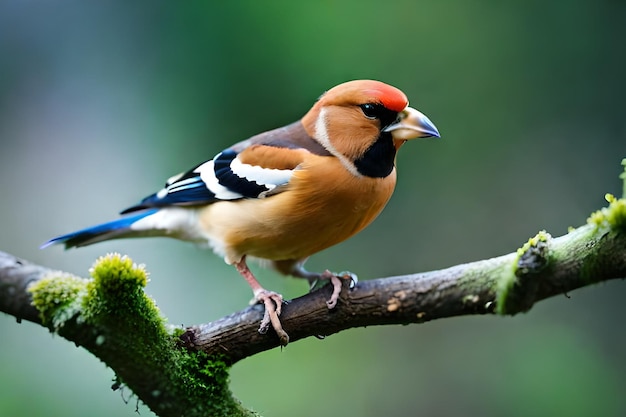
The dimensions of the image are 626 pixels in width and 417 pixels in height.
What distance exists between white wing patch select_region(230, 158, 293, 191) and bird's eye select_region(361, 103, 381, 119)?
0.40 m

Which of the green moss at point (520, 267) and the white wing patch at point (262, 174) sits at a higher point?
the white wing patch at point (262, 174)

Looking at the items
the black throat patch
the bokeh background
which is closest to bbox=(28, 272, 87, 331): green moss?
the black throat patch

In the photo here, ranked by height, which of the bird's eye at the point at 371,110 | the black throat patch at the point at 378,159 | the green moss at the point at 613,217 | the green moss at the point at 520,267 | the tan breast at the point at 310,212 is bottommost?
the green moss at the point at 520,267

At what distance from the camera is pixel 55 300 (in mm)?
2168

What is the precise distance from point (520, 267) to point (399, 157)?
10.2 feet

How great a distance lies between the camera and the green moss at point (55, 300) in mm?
2158

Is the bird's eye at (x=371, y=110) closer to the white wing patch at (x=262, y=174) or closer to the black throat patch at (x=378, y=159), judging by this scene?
the black throat patch at (x=378, y=159)

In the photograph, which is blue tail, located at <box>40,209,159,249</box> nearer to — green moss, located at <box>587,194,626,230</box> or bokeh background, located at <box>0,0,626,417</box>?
bokeh background, located at <box>0,0,626,417</box>

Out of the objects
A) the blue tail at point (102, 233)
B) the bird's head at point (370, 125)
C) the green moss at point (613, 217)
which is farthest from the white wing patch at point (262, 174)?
the green moss at point (613, 217)

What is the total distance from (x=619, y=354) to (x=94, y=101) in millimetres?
4019

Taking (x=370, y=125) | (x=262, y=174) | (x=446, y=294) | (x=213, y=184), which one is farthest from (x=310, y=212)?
(x=446, y=294)

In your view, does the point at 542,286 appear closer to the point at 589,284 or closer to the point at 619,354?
the point at 589,284

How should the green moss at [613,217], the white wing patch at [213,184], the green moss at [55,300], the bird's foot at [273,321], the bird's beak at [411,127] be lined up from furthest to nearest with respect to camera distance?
the white wing patch at [213,184] → the bird's beak at [411,127] → the bird's foot at [273,321] → the green moss at [55,300] → the green moss at [613,217]

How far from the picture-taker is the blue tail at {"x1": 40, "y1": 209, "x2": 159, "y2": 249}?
3155 millimetres
